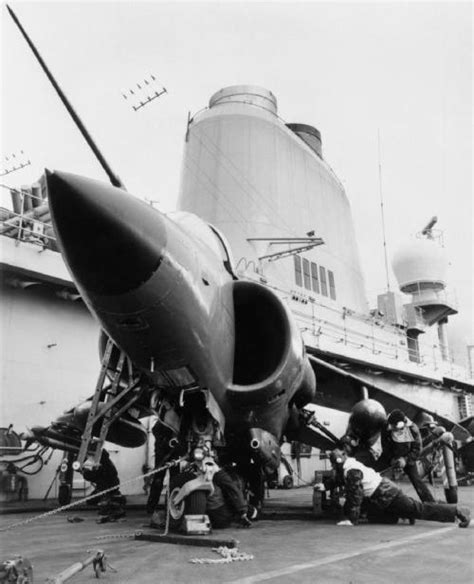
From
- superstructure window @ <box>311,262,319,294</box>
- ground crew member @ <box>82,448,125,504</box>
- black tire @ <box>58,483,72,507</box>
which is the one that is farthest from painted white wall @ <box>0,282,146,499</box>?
superstructure window @ <box>311,262,319,294</box>

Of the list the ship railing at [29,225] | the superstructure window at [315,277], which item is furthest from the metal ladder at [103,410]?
the superstructure window at [315,277]

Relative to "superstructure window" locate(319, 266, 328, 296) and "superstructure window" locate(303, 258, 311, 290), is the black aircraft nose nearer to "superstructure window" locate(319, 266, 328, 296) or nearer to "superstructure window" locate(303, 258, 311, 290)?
"superstructure window" locate(303, 258, 311, 290)

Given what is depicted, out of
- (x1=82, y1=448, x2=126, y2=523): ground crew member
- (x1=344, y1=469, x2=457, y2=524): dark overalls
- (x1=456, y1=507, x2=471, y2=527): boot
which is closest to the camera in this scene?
(x1=456, y1=507, x2=471, y2=527): boot

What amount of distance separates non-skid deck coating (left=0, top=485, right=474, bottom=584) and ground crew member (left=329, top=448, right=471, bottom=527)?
0.13 m

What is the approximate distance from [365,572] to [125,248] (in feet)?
8.02

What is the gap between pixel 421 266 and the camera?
24.9 metres

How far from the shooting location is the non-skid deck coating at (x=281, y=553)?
9.22 ft

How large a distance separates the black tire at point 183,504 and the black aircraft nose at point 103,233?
179 cm

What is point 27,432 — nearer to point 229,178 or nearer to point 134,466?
point 134,466

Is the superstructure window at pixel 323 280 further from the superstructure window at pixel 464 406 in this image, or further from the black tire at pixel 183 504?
the black tire at pixel 183 504

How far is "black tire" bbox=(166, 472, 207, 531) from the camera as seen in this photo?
4520mm

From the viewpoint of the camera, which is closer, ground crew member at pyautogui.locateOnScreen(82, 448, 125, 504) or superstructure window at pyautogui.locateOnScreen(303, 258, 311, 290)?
ground crew member at pyautogui.locateOnScreen(82, 448, 125, 504)

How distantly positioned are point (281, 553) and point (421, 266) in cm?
2295

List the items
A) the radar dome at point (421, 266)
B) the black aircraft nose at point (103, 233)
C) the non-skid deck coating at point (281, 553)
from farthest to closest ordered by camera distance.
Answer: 1. the radar dome at point (421, 266)
2. the black aircraft nose at point (103, 233)
3. the non-skid deck coating at point (281, 553)
